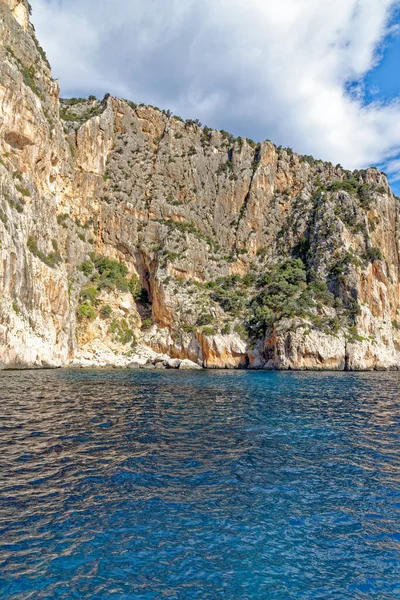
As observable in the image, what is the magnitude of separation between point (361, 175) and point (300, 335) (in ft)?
→ 174

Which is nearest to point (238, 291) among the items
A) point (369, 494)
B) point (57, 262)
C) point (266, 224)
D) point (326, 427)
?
point (266, 224)

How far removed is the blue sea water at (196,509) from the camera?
18.0ft

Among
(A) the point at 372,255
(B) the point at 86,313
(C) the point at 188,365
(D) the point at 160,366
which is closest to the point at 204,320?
(C) the point at 188,365

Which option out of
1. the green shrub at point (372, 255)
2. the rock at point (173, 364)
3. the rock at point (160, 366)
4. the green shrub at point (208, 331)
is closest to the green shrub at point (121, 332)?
the rock at point (160, 366)

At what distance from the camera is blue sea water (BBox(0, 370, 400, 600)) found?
18.0ft

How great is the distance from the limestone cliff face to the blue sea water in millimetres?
30439

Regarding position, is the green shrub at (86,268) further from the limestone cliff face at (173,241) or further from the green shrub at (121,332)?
the green shrub at (121,332)

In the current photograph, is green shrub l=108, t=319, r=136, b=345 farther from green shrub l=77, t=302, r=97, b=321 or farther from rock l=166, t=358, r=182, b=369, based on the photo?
rock l=166, t=358, r=182, b=369

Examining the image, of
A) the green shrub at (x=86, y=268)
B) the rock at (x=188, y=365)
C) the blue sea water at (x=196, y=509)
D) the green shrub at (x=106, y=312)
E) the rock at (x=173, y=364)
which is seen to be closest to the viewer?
the blue sea water at (x=196, y=509)

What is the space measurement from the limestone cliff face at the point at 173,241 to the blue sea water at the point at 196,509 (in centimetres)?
3044

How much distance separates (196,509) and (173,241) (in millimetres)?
69050

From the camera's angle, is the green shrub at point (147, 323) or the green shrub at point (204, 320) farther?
the green shrub at point (147, 323)

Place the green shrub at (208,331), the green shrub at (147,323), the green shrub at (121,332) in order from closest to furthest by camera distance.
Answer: the green shrub at (208,331) → the green shrub at (121,332) → the green shrub at (147,323)

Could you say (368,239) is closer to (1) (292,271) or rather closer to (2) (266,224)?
(1) (292,271)
